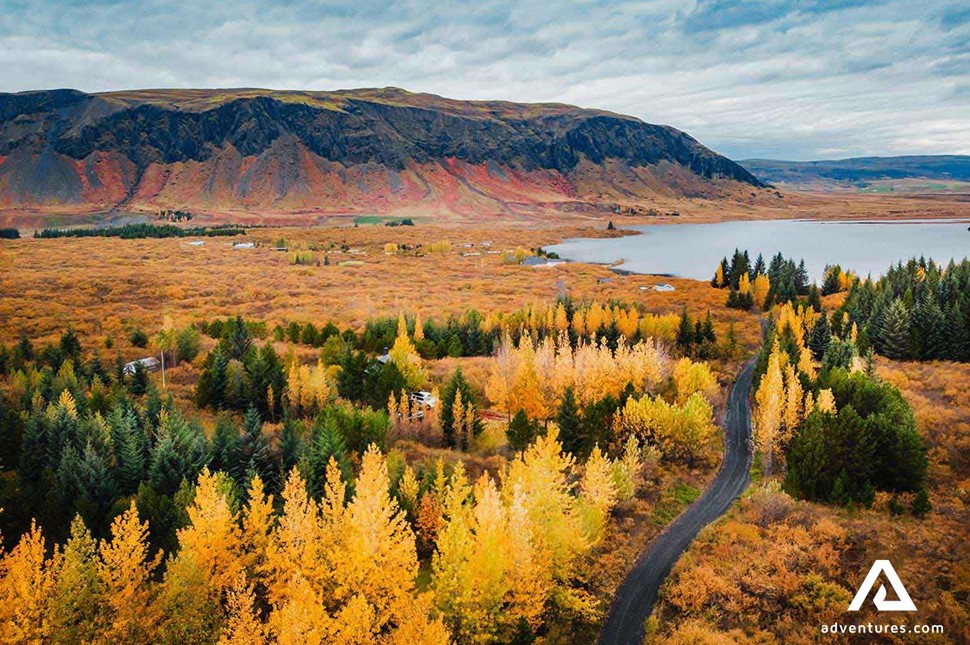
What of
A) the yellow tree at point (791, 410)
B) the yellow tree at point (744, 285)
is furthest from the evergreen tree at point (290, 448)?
the yellow tree at point (744, 285)

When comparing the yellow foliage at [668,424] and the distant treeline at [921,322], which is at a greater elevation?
the distant treeline at [921,322]

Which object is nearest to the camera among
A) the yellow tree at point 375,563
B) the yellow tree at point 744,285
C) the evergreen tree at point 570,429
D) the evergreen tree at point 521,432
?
the yellow tree at point 375,563

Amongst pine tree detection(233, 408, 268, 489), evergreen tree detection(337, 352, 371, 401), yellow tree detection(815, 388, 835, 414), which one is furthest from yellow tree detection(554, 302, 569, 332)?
pine tree detection(233, 408, 268, 489)

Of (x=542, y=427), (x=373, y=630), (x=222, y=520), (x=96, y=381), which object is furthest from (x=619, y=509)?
(x=96, y=381)

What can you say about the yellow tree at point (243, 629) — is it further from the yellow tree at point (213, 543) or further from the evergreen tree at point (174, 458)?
the evergreen tree at point (174, 458)

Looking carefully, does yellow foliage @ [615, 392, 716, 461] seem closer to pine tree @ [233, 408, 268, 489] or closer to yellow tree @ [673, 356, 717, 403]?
yellow tree @ [673, 356, 717, 403]

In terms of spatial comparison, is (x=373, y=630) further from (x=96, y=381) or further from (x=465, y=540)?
(x=96, y=381)
